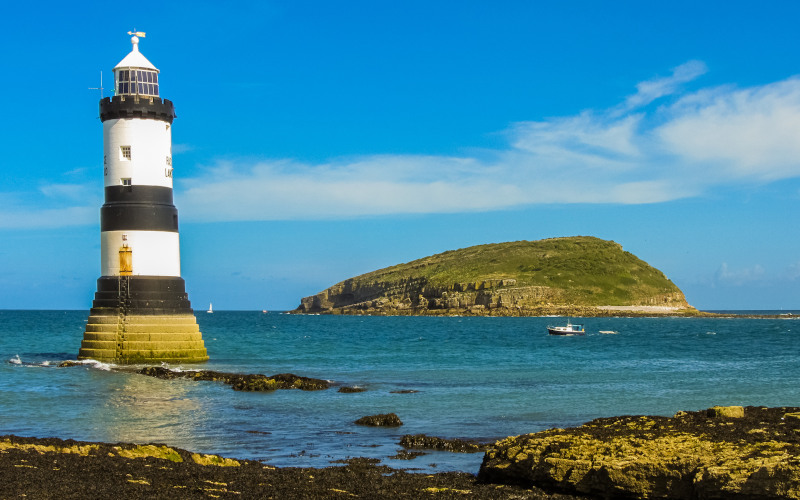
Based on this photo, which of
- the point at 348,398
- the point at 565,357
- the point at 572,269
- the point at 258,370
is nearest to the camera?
the point at 348,398

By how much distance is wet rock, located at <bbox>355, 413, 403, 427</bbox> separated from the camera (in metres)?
20.7

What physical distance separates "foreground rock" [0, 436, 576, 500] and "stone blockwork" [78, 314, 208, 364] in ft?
65.5

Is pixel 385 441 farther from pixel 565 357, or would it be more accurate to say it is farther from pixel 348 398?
pixel 565 357

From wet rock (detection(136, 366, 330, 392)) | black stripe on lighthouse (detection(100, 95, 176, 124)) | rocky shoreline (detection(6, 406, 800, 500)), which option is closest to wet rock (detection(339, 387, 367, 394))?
wet rock (detection(136, 366, 330, 392))

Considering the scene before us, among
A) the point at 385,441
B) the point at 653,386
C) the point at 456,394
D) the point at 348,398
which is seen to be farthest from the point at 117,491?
the point at 653,386

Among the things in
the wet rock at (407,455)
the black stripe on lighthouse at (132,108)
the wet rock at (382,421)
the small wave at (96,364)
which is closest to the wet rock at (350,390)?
the wet rock at (382,421)

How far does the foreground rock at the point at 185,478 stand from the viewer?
37.9ft

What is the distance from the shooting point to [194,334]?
3672 cm

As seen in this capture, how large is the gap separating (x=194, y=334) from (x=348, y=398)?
12.5 metres

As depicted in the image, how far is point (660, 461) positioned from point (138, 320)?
27.9 m

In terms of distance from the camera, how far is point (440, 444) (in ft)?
57.8

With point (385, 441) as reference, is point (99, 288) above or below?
above

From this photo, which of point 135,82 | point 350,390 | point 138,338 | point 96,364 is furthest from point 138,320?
point 350,390

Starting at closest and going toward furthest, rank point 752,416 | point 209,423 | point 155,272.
Answer: 1. point 752,416
2. point 209,423
3. point 155,272
